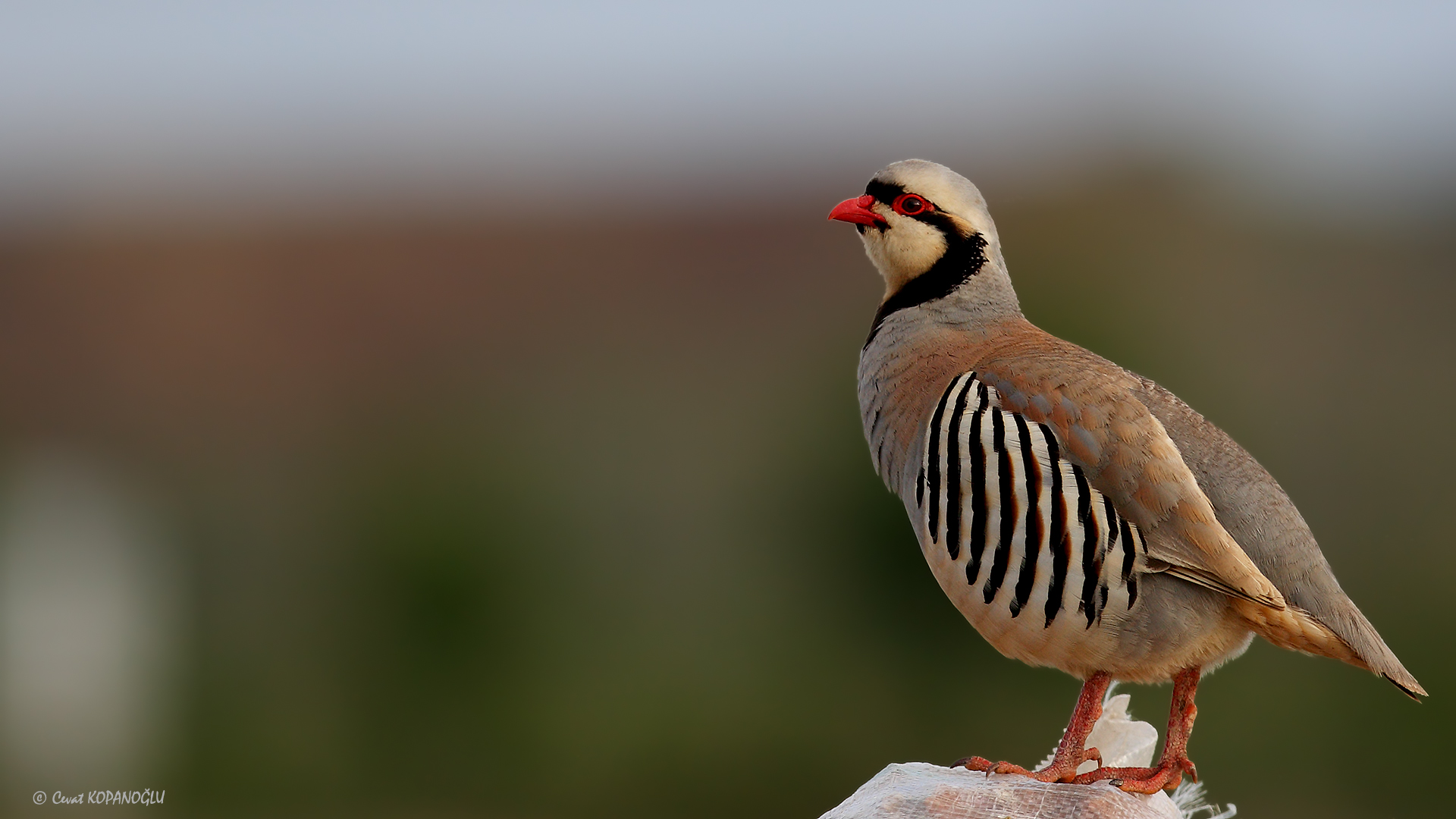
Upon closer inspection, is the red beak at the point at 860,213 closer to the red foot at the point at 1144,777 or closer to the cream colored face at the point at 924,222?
the cream colored face at the point at 924,222

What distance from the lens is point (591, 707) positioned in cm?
1341

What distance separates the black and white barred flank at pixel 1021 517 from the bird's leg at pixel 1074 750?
13.7 inches

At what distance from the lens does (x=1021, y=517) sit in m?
3.87

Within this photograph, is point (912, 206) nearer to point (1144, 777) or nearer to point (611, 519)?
point (1144, 777)

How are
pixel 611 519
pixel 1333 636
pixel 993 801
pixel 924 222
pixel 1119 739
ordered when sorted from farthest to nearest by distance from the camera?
pixel 611 519 < pixel 924 222 < pixel 1119 739 < pixel 993 801 < pixel 1333 636

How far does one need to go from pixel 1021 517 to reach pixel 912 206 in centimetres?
131

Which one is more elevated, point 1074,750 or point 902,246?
point 902,246

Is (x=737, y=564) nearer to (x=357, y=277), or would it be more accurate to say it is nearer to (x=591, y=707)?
(x=591, y=707)

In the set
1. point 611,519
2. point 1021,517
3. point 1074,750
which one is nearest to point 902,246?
point 1021,517

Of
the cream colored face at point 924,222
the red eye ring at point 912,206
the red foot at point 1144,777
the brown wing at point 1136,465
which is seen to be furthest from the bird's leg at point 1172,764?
the red eye ring at point 912,206

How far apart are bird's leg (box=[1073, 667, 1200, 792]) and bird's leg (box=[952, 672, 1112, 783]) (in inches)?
2.1

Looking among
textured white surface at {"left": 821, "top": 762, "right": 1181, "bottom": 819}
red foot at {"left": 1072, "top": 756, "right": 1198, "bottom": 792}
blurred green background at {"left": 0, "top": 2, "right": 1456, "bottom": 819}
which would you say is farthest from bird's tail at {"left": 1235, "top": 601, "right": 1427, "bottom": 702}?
blurred green background at {"left": 0, "top": 2, "right": 1456, "bottom": 819}

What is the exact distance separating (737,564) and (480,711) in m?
2.98

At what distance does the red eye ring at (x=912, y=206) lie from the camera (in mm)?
4676
